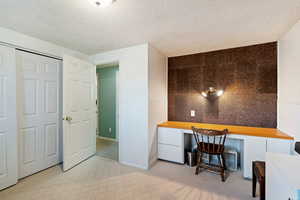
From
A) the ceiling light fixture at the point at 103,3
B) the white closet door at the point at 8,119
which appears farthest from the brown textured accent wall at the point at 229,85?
the white closet door at the point at 8,119

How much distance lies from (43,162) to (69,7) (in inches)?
97.3

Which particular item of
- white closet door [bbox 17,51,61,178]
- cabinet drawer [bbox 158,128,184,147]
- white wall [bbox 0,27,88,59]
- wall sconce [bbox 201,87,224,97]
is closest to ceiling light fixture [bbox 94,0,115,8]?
white wall [bbox 0,27,88,59]

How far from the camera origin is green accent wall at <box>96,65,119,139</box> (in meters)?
4.04

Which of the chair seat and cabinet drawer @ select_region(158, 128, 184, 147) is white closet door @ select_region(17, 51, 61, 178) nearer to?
cabinet drawer @ select_region(158, 128, 184, 147)

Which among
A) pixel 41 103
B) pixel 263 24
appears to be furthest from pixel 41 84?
pixel 263 24

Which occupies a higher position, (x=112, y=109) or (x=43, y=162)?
(x=112, y=109)

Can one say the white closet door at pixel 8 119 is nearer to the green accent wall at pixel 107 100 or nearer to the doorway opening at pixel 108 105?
the doorway opening at pixel 108 105

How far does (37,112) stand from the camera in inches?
87.7

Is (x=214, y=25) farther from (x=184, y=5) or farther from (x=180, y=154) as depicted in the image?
(x=180, y=154)

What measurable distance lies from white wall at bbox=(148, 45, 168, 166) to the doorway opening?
1566 millimetres

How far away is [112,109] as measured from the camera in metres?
4.07

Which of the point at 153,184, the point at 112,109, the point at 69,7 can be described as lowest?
the point at 153,184

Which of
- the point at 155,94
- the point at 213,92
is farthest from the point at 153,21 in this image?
the point at 213,92

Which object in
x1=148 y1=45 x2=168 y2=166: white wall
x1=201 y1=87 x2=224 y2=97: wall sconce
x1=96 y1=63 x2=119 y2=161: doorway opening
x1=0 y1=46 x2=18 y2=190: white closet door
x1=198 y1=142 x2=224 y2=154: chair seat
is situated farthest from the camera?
x1=96 y1=63 x2=119 y2=161: doorway opening
